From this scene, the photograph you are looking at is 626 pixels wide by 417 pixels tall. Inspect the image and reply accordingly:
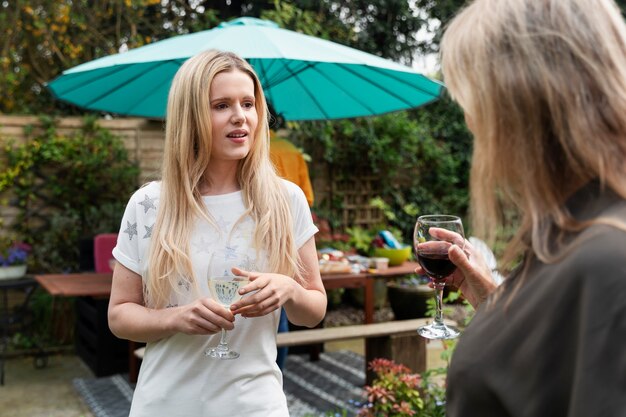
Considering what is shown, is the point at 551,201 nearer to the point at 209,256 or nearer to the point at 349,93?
the point at 209,256

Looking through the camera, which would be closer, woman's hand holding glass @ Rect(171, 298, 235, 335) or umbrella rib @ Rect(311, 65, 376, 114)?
woman's hand holding glass @ Rect(171, 298, 235, 335)

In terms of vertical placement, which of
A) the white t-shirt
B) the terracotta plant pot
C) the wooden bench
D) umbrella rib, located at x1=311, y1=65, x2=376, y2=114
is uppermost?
umbrella rib, located at x1=311, y1=65, x2=376, y2=114

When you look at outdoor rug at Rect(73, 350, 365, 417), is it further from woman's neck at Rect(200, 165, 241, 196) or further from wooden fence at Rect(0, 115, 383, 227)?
woman's neck at Rect(200, 165, 241, 196)

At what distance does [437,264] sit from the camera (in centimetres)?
160

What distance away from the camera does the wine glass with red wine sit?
62.1 inches

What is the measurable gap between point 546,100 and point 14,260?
5756mm

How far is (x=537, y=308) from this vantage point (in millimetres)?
758

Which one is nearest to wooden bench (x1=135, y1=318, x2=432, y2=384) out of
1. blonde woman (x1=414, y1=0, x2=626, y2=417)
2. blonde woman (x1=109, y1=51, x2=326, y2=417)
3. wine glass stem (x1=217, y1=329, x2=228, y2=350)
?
blonde woman (x1=109, y1=51, x2=326, y2=417)

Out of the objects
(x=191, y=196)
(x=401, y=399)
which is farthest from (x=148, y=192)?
(x=401, y=399)

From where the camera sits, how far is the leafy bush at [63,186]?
20.3 ft

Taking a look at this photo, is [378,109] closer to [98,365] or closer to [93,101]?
[93,101]

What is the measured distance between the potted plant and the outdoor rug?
128 cm

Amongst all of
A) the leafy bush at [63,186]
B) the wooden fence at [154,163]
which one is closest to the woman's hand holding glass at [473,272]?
the wooden fence at [154,163]

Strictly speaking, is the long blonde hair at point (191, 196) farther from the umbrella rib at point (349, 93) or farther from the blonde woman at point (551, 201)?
the umbrella rib at point (349, 93)
